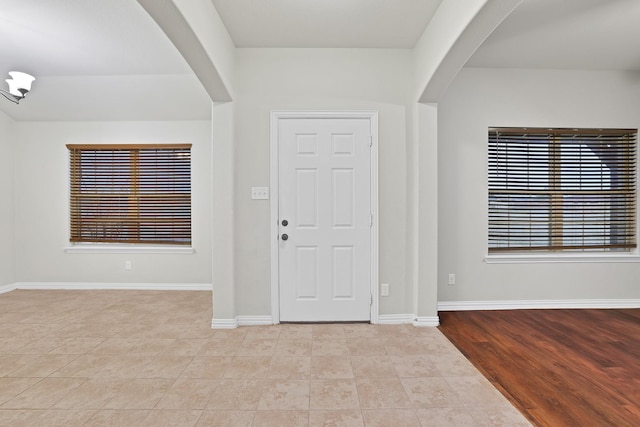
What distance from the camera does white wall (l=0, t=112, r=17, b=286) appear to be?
434 centimetres

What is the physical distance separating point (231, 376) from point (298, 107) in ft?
7.76

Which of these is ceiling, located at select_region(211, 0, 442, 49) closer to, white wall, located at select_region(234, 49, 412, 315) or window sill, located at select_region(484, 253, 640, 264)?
white wall, located at select_region(234, 49, 412, 315)

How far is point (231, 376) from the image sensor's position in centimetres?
→ 218

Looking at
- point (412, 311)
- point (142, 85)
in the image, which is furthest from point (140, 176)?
point (412, 311)

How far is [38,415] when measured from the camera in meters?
1.78

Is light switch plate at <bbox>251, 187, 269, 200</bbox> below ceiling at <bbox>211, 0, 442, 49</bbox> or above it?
below

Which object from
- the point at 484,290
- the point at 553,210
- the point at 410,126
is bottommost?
the point at 484,290

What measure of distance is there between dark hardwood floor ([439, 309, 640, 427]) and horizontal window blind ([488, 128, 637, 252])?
2.66ft

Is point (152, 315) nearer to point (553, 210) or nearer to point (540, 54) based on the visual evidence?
point (553, 210)

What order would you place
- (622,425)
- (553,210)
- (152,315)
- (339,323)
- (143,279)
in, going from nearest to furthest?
(622,425) < (339,323) < (152,315) < (553,210) < (143,279)

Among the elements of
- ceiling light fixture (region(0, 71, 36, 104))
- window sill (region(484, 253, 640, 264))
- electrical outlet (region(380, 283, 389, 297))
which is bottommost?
electrical outlet (region(380, 283, 389, 297))

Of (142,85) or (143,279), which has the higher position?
(142,85)

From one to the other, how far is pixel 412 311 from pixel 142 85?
4.02m

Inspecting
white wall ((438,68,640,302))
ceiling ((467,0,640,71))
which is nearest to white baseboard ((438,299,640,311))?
white wall ((438,68,640,302))
